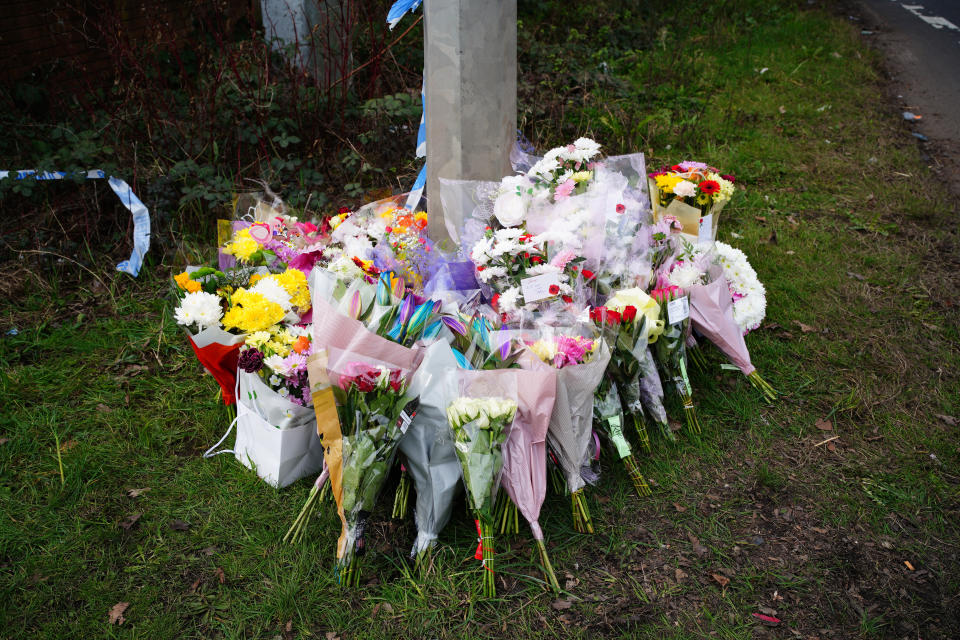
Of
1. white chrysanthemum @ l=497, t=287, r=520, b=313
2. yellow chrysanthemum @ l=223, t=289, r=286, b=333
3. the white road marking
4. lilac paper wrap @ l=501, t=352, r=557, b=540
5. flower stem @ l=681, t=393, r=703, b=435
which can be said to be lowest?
flower stem @ l=681, t=393, r=703, b=435

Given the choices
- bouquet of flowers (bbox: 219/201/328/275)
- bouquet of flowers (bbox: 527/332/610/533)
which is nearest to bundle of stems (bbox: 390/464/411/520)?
bouquet of flowers (bbox: 527/332/610/533)

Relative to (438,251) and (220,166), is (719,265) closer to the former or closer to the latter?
(438,251)

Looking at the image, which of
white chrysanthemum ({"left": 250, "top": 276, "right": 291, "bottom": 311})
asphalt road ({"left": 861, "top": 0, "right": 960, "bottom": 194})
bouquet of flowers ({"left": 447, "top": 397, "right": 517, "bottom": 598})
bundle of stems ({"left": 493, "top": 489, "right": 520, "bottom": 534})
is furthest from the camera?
asphalt road ({"left": 861, "top": 0, "right": 960, "bottom": 194})

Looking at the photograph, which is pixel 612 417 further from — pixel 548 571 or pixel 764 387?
pixel 764 387

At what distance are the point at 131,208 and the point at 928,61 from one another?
28.4ft

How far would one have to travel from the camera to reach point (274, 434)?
8.01ft

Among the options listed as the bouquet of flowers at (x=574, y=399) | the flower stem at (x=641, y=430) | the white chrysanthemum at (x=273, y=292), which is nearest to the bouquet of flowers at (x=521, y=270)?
the bouquet of flowers at (x=574, y=399)

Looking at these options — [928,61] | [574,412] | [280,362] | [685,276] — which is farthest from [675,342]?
[928,61]

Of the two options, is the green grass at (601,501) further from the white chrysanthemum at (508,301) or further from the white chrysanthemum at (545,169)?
the white chrysanthemum at (545,169)

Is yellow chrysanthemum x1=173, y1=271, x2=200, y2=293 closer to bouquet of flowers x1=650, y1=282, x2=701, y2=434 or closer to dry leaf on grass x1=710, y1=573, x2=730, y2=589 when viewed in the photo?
bouquet of flowers x1=650, y1=282, x2=701, y2=434

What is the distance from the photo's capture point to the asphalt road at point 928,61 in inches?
233

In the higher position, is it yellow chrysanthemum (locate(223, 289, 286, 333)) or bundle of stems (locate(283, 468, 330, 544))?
yellow chrysanthemum (locate(223, 289, 286, 333))

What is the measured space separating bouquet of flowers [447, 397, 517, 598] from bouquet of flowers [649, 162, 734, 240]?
63.5 inches

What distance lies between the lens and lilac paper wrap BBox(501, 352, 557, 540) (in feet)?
6.92
